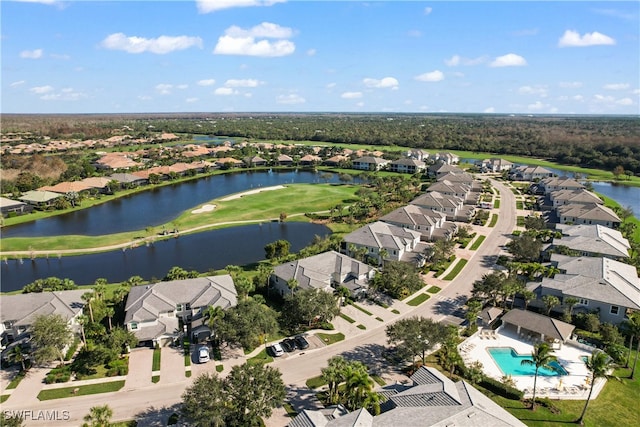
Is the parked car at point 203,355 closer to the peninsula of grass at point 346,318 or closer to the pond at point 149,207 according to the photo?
Result: the peninsula of grass at point 346,318

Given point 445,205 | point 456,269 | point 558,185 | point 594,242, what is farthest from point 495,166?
point 456,269

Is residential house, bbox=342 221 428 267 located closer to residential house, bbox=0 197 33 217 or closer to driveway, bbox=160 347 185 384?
driveway, bbox=160 347 185 384

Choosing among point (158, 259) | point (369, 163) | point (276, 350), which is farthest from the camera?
point (369, 163)

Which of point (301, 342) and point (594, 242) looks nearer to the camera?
point (301, 342)

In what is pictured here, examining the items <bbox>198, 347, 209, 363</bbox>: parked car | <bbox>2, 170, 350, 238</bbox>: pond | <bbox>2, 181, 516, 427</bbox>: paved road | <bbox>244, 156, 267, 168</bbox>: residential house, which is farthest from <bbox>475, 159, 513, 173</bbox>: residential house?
<bbox>198, 347, 209, 363</bbox>: parked car

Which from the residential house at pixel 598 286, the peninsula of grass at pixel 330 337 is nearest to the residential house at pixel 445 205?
the residential house at pixel 598 286

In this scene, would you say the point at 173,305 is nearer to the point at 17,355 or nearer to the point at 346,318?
the point at 17,355

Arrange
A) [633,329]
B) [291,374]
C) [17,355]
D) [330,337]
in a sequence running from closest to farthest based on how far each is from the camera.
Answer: [17,355]
[291,374]
[633,329]
[330,337]
